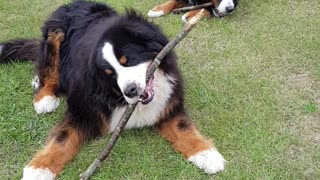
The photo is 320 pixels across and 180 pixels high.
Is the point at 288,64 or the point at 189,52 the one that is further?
the point at 189,52

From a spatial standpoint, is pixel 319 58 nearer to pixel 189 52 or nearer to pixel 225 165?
pixel 189 52

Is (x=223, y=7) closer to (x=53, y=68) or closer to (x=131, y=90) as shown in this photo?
(x=53, y=68)

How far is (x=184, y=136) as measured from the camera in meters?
3.45

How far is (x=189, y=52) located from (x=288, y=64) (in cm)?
106

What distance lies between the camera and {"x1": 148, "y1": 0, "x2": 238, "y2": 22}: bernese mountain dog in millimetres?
5336

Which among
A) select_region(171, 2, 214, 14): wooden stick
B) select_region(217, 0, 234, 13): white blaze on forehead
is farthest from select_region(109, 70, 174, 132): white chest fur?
select_region(171, 2, 214, 14): wooden stick

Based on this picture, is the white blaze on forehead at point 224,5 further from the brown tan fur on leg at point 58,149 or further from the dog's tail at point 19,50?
the brown tan fur on leg at point 58,149

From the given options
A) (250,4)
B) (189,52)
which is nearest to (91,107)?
(189,52)

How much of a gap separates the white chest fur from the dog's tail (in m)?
1.45

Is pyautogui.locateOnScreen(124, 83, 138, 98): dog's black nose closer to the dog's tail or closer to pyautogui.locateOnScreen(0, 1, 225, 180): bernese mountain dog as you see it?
pyautogui.locateOnScreen(0, 1, 225, 180): bernese mountain dog

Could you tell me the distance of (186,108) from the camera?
156 inches

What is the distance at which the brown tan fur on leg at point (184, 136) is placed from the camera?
11.0 feet

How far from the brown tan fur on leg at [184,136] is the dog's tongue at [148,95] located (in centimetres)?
36

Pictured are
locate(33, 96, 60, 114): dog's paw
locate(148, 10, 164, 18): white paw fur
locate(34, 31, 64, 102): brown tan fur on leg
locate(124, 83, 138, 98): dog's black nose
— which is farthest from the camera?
locate(148, 10, 164, 18): white paw fur
